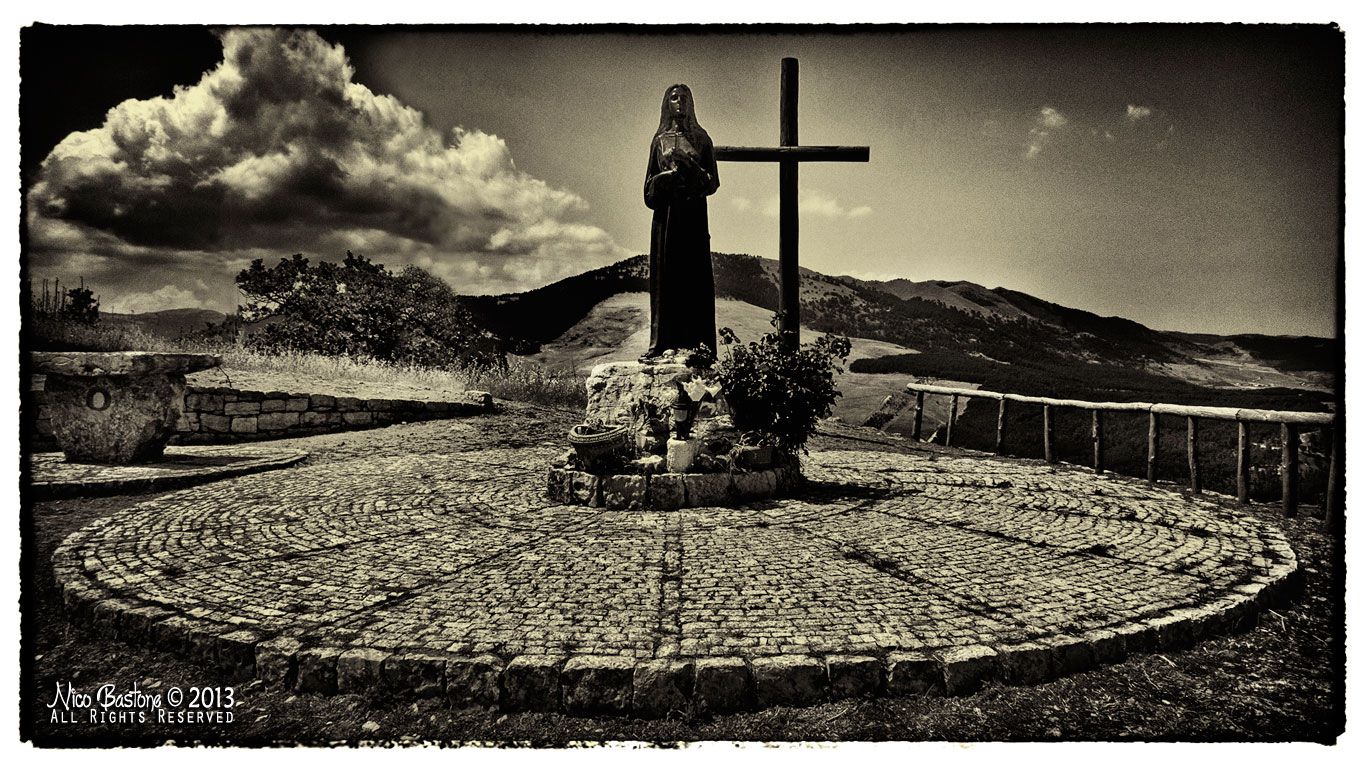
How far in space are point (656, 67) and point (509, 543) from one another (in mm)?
3930

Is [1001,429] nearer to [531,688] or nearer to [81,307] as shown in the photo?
[531,688]

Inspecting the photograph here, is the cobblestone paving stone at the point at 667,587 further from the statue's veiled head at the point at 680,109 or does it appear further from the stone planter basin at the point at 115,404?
the statue's veiled head at the point at 680,109

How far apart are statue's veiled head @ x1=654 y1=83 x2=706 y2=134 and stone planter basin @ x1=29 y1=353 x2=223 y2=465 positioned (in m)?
5.93

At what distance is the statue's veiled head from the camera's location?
7.00 metres

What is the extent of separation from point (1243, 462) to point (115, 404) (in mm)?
11559

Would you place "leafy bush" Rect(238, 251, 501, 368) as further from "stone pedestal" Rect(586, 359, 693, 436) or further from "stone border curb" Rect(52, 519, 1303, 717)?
"stone border curb" Rect(52, 519, 1303, 717)

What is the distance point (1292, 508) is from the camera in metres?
6.48

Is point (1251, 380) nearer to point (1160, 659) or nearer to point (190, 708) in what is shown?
point (1160, 659)

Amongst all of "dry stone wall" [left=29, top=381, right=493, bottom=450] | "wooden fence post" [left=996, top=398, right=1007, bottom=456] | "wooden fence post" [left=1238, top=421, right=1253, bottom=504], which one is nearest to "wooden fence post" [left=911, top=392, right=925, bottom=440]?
"wooden fence post" [left=996, top=398, right=1007, bottom=456]

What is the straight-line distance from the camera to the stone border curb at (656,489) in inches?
252

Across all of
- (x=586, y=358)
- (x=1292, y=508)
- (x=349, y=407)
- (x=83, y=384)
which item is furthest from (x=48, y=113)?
(x=586, y=358)

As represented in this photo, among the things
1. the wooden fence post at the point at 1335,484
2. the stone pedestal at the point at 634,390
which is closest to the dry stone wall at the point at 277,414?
the stone pedestal at the point at 634,390

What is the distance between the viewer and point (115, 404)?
8305 millimetres

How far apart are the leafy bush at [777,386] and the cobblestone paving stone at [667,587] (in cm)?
69
